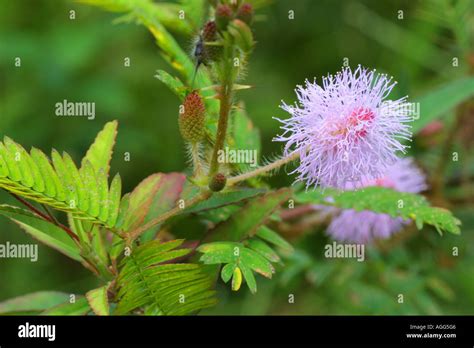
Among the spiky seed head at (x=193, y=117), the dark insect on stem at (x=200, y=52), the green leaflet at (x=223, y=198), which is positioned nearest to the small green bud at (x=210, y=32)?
the dark insect on stem at (x=200, y=52)

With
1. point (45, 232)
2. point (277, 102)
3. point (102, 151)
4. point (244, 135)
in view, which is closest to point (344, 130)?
point (244, 135)

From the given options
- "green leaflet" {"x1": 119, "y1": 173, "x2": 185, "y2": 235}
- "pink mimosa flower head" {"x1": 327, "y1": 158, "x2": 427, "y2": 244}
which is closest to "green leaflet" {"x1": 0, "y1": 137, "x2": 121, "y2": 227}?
"green leaflet" {"x1": 119, "y1": 173, "x2": 185, "y2": 235}

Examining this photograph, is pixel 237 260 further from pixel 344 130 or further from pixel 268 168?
pixel 344 130

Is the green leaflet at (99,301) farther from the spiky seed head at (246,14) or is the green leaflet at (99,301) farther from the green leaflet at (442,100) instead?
the green leaflet at (442,100)

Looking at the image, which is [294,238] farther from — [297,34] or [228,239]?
[297,34]

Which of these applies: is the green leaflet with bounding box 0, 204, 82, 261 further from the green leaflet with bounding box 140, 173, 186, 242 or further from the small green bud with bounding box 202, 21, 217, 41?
the small green bud with bounding box 202, 21, 217, 41

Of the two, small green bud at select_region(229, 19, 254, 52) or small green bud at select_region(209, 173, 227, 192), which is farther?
small green bud at select_region(209, 173, 227, 192)
